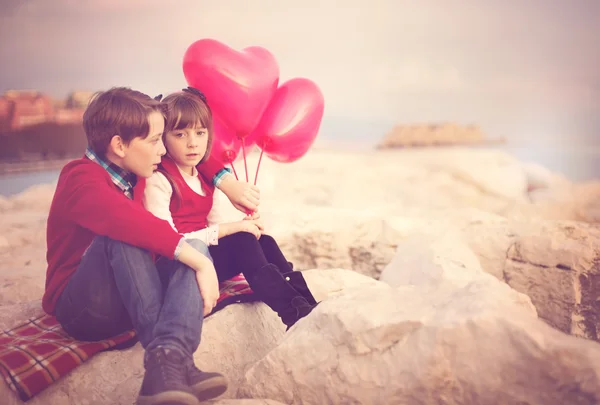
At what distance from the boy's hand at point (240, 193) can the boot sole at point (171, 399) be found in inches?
21.6

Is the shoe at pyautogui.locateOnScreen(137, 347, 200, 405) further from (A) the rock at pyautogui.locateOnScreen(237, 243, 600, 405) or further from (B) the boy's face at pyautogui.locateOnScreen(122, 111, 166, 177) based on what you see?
(B) the boy's face at pyautogui.locateOnScreen(122, 111, 166, 177)

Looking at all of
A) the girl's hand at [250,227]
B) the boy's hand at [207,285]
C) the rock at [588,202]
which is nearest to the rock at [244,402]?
the boy's hand at [207,285]

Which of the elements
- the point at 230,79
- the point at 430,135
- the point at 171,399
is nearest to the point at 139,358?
the point at 171,399

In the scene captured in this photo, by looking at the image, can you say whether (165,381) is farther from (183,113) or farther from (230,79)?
(230,79)

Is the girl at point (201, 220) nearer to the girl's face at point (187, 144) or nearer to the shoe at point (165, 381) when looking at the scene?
the girl's face at point (187, 144)

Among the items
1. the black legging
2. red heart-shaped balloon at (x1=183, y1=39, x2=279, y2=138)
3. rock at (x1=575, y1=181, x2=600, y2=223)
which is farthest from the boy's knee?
rock at (x1=575, y1=181, x2=600, y2=223)

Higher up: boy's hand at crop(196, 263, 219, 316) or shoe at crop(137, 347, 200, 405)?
boy's hand at crop(196, 263, 219, 316)

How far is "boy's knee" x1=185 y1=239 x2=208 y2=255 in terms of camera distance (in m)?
1.02

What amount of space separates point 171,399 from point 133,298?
219mm

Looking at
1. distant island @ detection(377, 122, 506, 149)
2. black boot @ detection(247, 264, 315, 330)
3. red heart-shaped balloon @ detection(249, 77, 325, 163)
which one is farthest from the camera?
distant island @ detection(377, 122, 506, 149)

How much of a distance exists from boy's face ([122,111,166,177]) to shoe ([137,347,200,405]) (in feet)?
1.30

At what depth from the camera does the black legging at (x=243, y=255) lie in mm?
1138

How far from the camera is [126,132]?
3.35ft

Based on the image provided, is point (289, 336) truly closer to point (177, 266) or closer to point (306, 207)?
point (177, 266)
